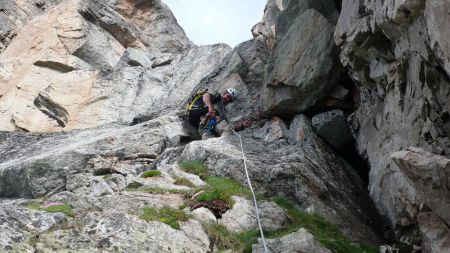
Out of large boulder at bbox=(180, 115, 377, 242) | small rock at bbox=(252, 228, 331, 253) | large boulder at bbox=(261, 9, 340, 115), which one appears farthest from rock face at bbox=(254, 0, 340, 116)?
small rock at bbox=(252, 228, 331, 253)

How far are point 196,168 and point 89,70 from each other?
19.9 m

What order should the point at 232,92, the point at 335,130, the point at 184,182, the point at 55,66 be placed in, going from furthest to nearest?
the point at 55,66
the point at 232,92
the point at 335,130
the point at 184,182

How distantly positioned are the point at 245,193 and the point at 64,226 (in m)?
6.22

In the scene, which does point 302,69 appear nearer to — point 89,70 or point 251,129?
point 251,129

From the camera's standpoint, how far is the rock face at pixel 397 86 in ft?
39.6

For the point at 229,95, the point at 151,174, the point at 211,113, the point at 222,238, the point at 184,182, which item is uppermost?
the point at 229,95

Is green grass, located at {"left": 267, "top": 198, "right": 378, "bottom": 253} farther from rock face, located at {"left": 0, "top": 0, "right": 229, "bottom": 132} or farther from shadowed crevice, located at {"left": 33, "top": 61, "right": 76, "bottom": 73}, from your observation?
shadowed crevice, located at {"left": 33, "top": 61, "right": 76, "bottom": 73}

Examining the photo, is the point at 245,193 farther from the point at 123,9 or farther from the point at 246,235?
the point at 123,9

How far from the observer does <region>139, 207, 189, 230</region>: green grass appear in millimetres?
12930

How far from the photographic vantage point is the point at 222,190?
1595 centimetres

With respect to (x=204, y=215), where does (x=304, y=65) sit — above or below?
above

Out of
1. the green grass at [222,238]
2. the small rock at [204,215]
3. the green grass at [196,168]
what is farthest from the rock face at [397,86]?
the green grass at [196,168]

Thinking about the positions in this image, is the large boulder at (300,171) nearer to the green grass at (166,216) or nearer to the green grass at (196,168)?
the green grass at (196,168)

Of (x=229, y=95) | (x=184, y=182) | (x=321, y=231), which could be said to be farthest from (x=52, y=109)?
(x=321, y=231)
